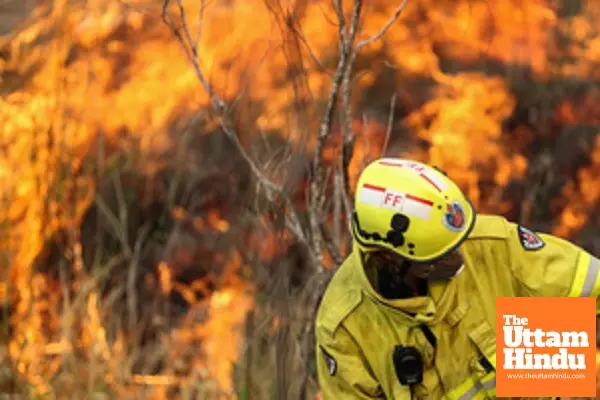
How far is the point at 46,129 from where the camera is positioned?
293 inches

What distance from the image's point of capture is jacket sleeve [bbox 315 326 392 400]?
11.0 ft

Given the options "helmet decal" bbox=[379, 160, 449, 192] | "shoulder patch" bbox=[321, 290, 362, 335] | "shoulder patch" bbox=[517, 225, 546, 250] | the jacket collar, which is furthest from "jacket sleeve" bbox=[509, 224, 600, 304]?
"shoulder patch" bbox=[321, 290, 362, 335]

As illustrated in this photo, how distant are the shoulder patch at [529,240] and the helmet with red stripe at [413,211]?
326mm

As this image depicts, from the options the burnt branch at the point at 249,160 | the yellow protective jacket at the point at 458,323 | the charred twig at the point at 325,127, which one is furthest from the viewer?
the burnt branch at the point at 249,160

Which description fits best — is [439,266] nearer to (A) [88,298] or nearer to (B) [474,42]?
(A) [88,298]

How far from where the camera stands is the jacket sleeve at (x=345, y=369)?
3.36 m

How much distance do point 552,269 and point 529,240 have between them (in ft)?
0.46

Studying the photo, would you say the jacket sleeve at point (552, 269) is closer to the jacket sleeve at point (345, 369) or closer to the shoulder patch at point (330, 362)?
the jacket sleeve at point (345, 369)

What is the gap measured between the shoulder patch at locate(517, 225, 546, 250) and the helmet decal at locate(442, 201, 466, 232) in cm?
38

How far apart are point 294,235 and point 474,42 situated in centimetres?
764

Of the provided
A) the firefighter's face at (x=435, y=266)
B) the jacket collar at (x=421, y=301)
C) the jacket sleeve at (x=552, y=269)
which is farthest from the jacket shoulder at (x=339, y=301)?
the jacket sleeve at (x=552, y=269)

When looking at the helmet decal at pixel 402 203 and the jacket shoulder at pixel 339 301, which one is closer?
the helmet decal at pixel 402 203

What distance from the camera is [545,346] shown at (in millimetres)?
3648

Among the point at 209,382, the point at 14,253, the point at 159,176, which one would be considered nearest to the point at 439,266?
the point at 209,382
